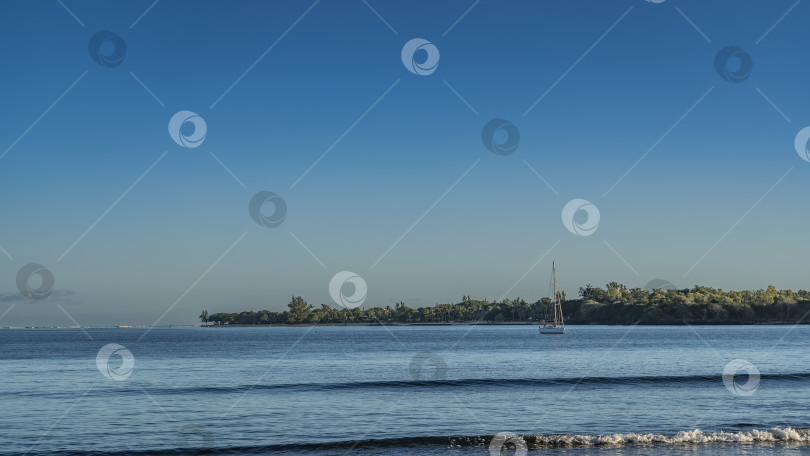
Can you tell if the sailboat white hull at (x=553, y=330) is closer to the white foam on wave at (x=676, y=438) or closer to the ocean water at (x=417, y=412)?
the ocean water at (x=417, y=412)

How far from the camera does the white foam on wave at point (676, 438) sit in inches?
1027

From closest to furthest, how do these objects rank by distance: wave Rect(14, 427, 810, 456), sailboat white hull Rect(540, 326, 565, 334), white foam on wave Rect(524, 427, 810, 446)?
1. wave Rect(14, 427, 810, 456)
2. white foam on wave Rect(524, 427, 810, 446)
3. sailboat white hull Rect(540, 326, 565, 334)

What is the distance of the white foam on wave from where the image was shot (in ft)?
85.6

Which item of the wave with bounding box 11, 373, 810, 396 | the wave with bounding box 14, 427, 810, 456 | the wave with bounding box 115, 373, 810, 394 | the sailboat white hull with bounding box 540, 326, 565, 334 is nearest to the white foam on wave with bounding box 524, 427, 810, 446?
the wave with bounding box 14, 427, 810, 456

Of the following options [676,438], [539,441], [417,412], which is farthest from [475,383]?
[676,438]

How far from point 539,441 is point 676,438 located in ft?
17.3

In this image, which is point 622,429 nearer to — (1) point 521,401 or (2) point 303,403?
(1) point 521,401

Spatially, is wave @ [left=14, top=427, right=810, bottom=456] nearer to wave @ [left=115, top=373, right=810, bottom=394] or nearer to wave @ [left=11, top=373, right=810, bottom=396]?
wave @ [left=11, top=373, right=810, bottom=396]

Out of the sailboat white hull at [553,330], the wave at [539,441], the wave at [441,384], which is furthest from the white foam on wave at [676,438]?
the sailboat white hull at [553,330]

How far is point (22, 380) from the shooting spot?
57094 millimetres

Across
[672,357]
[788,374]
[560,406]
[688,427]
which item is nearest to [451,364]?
[672,357]

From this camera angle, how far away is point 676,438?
26.4 meters

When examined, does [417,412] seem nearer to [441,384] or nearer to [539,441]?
[539,441]

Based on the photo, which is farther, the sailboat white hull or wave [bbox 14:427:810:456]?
the sailboat white hull
